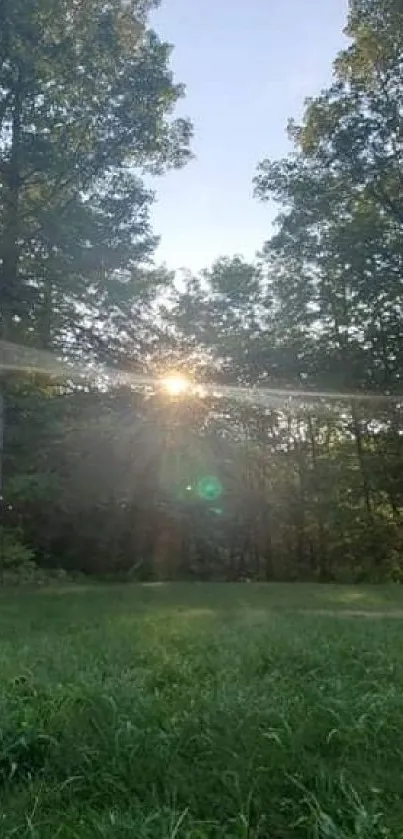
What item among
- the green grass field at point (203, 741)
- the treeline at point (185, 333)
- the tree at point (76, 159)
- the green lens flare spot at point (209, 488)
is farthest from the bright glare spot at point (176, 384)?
the green grass field at point (203, 741)

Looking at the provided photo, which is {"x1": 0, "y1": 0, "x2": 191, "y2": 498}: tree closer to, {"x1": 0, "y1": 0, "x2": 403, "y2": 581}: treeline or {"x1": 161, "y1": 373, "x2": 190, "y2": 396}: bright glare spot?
{"x1": 0, "y1": 0, "x2": 403, "y2": 581}: treeline

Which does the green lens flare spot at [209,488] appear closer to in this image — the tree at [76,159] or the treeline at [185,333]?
the treeline at [185,333]

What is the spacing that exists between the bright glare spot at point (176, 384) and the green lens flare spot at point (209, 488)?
2.64 metres

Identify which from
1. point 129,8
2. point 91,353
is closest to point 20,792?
point 91,353

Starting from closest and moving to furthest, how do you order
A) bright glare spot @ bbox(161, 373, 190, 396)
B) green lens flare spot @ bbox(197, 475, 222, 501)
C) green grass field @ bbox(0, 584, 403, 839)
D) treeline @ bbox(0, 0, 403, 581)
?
green grass field @ bbox(0, 584, 403, 839)
treeline @ bbox(0, 0, 403, 581)
bright glare spot @ bbox(161, 373, 190, 396)
green lens flare spot @ bbox(197, 475, 222, 501)

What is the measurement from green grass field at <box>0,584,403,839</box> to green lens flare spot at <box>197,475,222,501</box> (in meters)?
15.7

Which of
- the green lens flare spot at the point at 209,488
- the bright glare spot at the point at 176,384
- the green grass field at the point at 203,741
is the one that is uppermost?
the bright glare spot at the point at 176,384

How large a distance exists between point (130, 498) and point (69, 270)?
9639 mm

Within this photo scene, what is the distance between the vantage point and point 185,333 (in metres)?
22.3

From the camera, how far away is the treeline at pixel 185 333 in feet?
38.4

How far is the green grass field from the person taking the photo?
7.06 ft

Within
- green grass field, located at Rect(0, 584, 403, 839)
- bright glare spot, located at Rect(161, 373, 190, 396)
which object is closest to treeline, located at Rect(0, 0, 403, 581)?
bright glare spot, located at Rect(161, 373, 190, 396)

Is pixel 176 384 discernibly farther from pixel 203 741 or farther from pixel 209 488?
pixel 203 741

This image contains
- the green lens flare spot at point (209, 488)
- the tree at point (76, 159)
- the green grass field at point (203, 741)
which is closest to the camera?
the green grass field at point (203, 741)
